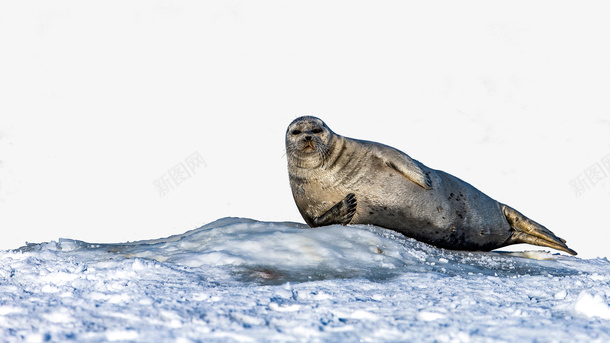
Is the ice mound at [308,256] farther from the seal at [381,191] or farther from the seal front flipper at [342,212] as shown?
the seal at [381,191]

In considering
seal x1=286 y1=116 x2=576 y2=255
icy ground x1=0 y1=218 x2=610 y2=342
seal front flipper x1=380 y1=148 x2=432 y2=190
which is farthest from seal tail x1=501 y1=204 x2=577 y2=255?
icy ground x1=0 y1=218 x2=610 y2=342

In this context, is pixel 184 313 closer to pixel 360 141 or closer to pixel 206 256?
pixel 206 256

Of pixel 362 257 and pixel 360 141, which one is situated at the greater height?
pixel 360 141

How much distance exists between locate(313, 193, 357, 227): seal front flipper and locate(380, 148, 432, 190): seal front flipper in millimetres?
Answer: 585

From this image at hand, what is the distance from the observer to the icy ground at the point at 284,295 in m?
2.33

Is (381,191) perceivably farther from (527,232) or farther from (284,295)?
(284,295)

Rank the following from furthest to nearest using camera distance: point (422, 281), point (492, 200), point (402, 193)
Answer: point (492, 200) < point (402, 193) < point (422, 281)

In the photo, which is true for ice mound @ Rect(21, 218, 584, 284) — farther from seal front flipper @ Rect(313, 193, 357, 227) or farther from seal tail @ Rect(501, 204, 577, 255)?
seal tail @ Rect(501, 204, 577, 255)

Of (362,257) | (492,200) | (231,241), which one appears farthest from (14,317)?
(492,200)

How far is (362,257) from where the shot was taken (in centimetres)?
407

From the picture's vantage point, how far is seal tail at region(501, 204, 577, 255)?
668cm

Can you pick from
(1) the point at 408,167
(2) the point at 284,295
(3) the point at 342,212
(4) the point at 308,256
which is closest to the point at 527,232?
(1) the point at 408,167

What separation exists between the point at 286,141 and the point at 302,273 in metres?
2.75

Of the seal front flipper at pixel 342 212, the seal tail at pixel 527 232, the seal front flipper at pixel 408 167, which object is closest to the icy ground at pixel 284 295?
the seal front flipper at pixel 342 212
